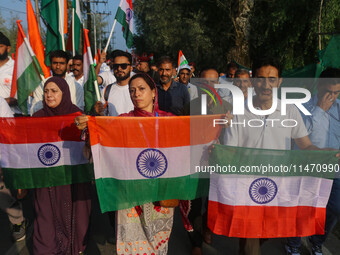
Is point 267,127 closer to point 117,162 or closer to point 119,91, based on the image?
point 117,162

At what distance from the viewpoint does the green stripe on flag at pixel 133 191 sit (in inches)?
114

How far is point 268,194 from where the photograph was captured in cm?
294

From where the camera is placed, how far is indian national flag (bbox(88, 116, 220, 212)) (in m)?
2.88

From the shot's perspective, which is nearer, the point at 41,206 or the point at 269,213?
the point at 269,213

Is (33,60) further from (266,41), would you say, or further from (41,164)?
(266,41)

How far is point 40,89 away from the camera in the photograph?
14.3 ft

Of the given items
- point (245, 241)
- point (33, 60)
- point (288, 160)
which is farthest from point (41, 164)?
point (288, 160)

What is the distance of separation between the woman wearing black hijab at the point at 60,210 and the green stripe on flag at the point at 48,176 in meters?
0.07

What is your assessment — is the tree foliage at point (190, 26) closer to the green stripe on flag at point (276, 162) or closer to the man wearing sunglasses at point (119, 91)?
the man wearing sunglasses at point (119, 91)

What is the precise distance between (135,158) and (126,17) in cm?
342

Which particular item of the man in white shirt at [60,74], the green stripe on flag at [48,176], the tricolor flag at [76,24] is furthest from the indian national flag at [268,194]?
the tricolor flag at [76,24]

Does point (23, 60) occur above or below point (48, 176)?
above

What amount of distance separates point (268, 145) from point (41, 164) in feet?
7.30

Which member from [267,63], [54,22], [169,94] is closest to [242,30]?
[54,22]
